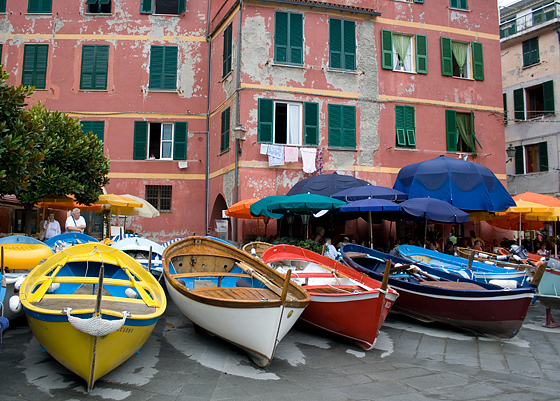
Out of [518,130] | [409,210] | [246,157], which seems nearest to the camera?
[409,210]

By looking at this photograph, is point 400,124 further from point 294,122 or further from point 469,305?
point 469,305

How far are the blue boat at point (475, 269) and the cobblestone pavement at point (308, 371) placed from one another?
50.0 inches

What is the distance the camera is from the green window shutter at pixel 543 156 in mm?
21594

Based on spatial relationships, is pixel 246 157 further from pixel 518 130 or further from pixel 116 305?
pixel 518 130

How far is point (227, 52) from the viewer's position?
1677 cm

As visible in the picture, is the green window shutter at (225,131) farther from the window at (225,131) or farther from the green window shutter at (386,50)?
the green window shutter at (386,50)

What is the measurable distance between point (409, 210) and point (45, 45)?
1600 centimetres

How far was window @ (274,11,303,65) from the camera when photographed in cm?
1597

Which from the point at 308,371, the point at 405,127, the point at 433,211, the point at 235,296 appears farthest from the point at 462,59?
the point at 308,371

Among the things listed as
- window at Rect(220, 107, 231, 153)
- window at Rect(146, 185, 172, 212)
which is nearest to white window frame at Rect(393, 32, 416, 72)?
window at Rect(220, 107, 231, 153)

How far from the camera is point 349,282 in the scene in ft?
27.8

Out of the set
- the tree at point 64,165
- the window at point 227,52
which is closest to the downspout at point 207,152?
the window at point 227,52

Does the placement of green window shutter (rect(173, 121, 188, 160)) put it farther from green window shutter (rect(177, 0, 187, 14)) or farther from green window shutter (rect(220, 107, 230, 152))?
green window shutter (rect(177, 0, 187, 14))

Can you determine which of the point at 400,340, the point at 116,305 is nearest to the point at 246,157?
the point at 400,340
